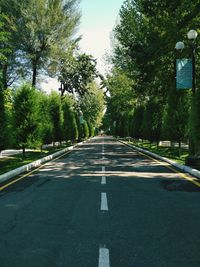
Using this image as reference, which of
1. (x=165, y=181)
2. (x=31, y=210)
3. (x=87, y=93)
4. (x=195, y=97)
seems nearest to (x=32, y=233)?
(x=31, y=210)

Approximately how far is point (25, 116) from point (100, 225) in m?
16.6

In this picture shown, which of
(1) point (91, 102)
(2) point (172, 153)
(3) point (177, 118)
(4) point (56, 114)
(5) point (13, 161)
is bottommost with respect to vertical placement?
(5) point (13, 161)

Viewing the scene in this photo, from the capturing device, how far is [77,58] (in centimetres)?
5181

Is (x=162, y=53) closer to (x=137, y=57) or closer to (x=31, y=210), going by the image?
(x=137, y=57)

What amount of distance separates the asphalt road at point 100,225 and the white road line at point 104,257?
1cm

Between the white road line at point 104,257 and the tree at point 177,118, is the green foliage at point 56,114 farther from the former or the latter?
the white road line at point 104,257

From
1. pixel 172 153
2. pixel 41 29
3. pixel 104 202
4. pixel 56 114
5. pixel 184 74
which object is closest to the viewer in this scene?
pixel 104 202

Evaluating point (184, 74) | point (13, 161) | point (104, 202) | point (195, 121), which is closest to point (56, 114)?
point (13, 161)

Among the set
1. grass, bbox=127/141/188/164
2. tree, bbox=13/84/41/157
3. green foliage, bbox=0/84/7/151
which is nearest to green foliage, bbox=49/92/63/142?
grass, bbox=127/141/188/164

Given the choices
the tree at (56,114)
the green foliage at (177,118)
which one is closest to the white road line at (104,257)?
Answer: the green foliage at (177,118)

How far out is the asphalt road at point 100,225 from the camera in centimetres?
463

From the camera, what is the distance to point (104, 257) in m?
4.61

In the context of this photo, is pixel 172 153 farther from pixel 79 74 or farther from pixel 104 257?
pixel 79 74

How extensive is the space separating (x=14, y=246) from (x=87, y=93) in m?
48.2
